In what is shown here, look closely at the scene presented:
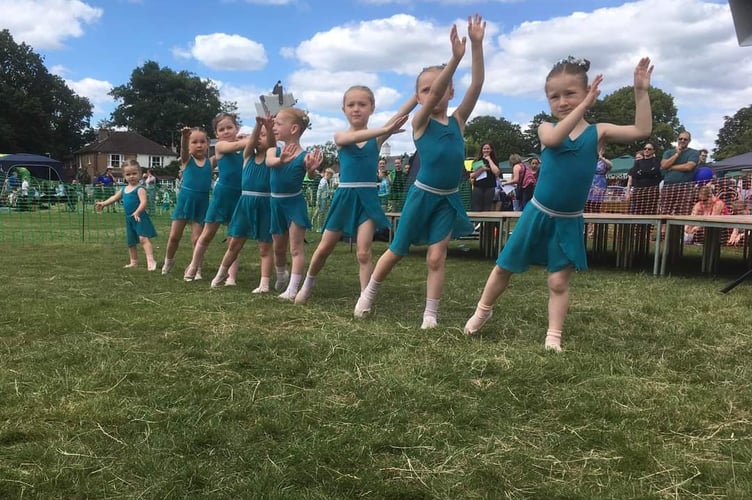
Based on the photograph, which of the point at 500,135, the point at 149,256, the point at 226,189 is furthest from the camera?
the point at 500,135

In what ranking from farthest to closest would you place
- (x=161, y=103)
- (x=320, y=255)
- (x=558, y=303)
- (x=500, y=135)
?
(x=500, y=135), (x=161, y=103), (x=320, y=255), (x=558, y=303)

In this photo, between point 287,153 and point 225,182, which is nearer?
point 287,153

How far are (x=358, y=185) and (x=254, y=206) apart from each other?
4.66 feet

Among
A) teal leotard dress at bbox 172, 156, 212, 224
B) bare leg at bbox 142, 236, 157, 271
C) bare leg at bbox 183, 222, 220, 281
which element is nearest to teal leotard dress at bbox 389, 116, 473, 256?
bare leg at bbox 183, 222, 220, 281

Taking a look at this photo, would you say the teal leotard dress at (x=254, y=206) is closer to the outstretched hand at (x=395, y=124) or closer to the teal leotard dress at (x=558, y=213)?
the outstretched hand at (x=395, y=124)

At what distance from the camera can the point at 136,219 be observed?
7.65 m

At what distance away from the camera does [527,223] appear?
3.73 m

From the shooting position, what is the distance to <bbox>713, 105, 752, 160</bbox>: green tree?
63700 millimetres

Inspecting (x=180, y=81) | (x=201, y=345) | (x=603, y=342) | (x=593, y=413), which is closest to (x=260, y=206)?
(x=201, y=345)

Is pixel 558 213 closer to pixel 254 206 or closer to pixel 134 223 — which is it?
pixel 254 206

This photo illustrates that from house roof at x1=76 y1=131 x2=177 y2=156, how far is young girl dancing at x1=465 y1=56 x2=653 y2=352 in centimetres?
7465

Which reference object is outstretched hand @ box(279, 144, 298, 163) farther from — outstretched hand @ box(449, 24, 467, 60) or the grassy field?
outstretched hand @ box(449, 24, 467, 60)

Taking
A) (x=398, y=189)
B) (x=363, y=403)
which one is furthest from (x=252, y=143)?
(x=398, y=189)

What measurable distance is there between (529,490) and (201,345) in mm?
2286
